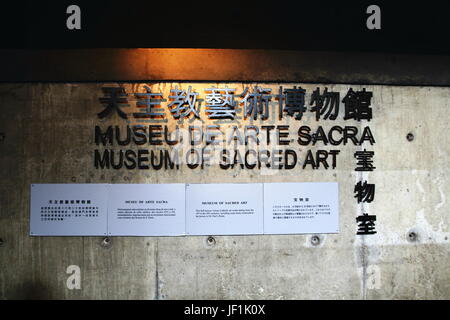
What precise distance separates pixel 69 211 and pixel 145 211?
90 cm

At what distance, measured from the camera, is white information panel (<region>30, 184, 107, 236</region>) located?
11.6ft

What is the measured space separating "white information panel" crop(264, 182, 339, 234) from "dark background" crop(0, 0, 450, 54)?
5.78 feet

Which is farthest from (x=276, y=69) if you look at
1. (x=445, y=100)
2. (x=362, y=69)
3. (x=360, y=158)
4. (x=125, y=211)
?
(x=125, y=211)

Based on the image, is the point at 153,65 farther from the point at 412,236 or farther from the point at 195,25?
the point at 412,236

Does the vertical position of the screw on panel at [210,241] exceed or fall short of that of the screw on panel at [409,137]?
it falls short

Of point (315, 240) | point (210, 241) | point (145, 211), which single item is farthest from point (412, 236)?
point (145, 211)

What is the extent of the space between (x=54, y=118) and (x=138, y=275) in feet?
7.11

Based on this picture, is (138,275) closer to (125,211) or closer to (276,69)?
(125,211)

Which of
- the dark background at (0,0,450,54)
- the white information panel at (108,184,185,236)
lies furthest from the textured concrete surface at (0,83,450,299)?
the dark background at (0,0,450,54)

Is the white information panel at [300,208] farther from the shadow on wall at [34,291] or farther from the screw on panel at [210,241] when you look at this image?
the shadow on wall at [34,291]

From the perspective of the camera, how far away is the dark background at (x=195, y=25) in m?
3.68

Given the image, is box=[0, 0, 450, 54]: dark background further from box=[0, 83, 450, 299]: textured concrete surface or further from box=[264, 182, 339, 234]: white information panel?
box=[264, 182, 339, 234]: white information panel

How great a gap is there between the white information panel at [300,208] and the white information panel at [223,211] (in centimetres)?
14

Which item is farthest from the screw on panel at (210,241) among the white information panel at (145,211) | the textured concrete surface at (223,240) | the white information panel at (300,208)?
the white information panel at (300,208)
